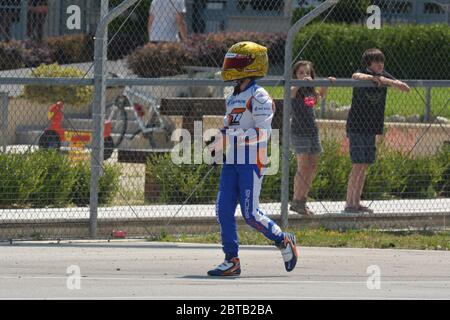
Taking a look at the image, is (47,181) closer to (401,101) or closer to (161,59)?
(401,101)

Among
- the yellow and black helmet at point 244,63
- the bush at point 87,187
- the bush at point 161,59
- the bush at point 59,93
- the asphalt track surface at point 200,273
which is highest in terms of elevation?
the bush at point 161,59

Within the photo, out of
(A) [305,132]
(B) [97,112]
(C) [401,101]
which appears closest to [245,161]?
(B) [97,112]

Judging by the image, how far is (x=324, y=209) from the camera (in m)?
12.8

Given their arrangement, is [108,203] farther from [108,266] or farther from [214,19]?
[214,19]

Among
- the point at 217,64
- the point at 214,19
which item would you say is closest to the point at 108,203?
the point at 217,64

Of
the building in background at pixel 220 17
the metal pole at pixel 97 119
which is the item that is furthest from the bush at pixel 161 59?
the metal pole at pixel 97 119

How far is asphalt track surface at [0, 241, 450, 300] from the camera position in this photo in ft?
28.8

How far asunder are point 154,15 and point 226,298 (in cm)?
695

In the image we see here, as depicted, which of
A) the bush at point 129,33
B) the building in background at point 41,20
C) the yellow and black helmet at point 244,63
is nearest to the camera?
the yellow and black helmet at point 244,63

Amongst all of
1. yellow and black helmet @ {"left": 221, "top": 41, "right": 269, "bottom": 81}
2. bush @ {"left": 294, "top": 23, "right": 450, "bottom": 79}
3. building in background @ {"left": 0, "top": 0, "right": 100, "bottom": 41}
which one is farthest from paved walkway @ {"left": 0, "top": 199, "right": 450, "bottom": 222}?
building in background @ {"left": 0, "top": 0, "right": 100, "bottom": 41}

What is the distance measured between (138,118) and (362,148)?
226 inches

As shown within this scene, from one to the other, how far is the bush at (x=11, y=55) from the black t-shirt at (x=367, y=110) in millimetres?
10755

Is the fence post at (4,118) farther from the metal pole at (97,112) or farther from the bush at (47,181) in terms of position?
the metal pole at (97,112)

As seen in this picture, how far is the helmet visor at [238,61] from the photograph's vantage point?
31.5 ft
